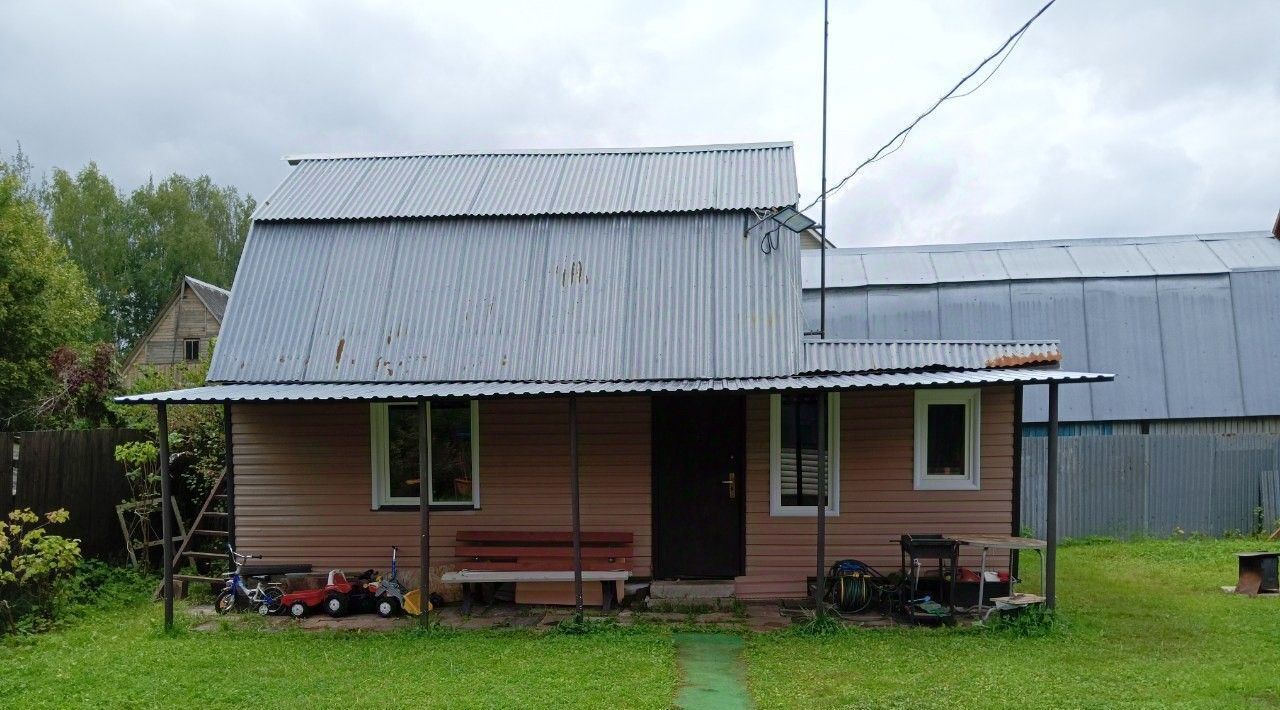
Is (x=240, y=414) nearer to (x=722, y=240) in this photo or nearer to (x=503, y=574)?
(x=503, y=574)

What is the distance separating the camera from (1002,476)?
9656mm

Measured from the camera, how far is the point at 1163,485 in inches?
566

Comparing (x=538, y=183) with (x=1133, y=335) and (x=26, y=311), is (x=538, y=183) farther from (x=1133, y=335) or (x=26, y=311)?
(x=26, y=311)

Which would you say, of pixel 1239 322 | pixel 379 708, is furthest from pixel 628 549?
pixel 1239 322

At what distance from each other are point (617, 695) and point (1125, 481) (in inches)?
431

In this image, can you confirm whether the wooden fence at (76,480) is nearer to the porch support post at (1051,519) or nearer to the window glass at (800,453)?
the window glass at (800,453)

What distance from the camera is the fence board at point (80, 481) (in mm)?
10742

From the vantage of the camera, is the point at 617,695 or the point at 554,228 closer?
the point at 617,695

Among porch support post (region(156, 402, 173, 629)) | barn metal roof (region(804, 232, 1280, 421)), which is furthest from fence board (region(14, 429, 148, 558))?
barn metal roof (region(804, 232, 1280, 421))

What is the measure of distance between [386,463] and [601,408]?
2.47m

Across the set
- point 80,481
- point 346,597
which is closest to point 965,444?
point 346,597

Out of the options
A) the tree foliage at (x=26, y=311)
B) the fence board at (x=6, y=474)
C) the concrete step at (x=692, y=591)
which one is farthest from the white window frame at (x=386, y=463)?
the tree foliage at (x=26, y=311)

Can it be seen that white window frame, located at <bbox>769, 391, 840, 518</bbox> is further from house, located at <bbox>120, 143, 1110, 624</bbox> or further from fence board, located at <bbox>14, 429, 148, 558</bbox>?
fence board, located at <bbox>14, 429, 148, 558</bbox>

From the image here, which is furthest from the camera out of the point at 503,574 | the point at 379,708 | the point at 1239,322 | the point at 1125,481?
the point at 1239,322
